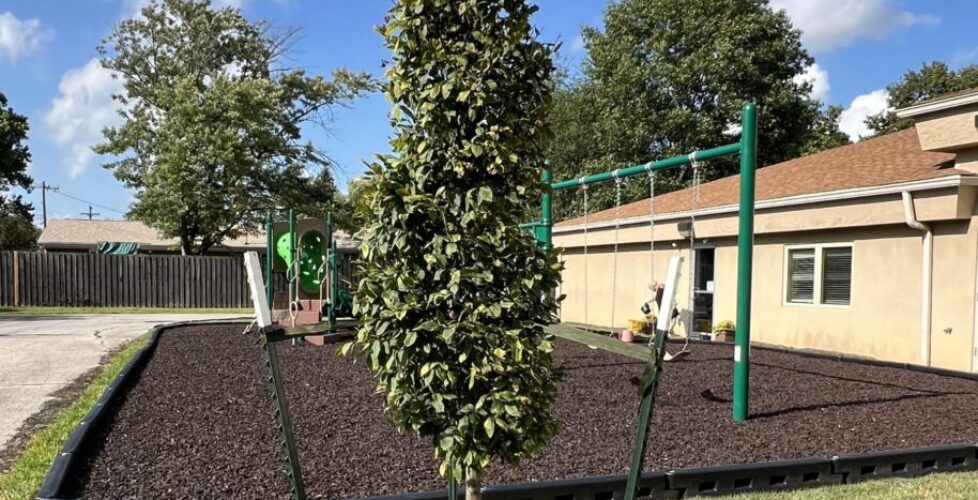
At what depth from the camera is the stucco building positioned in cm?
993

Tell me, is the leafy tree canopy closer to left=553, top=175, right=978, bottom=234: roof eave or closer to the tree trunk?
left=553, top=175, right=978, bottom=234: roof eave

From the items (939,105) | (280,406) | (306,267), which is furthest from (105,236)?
(280,406)

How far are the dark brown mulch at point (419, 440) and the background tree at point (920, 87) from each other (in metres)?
27.2

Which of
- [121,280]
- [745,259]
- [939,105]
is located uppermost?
[939,105]

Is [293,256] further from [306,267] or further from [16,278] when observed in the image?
[16,278]

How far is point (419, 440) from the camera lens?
5.39m

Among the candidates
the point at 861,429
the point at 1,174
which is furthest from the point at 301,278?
the point at 1,174

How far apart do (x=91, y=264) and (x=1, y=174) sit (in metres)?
6.93

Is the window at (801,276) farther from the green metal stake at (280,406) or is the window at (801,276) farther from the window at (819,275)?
the green metal stake at (280,406)

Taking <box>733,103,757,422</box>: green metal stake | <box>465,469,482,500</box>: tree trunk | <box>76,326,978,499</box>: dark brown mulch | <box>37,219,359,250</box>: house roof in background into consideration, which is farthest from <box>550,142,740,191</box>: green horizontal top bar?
<box>37,219,359,250</box>: house roof in background

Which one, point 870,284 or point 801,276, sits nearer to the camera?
point 870,284

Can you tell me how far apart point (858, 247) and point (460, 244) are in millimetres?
10426

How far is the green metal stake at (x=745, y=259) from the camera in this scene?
651cm

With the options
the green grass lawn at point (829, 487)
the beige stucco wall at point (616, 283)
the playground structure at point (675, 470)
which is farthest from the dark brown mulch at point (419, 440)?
the beige stucco wall at point (616, 283)
